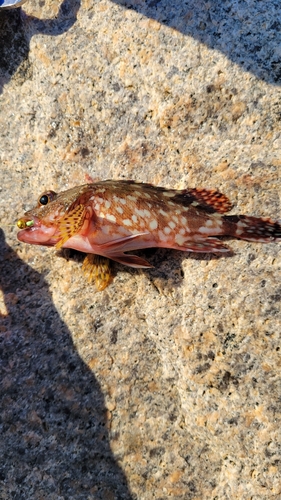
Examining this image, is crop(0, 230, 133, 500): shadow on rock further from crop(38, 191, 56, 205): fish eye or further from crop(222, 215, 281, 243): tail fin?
crop(222, 215, 281, 243): tail fin

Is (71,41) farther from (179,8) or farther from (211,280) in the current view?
(211,280)

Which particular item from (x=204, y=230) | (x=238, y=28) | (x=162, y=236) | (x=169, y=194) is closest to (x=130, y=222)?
(x=162, y=236)

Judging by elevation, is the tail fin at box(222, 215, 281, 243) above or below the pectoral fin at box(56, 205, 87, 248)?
above

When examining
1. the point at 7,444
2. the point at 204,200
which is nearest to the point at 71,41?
the point at 204,200

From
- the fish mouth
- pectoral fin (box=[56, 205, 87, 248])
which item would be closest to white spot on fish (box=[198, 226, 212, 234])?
pectoral fin (box=[56, 205, 87, 248])

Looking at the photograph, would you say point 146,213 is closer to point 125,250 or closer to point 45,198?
point 125,250

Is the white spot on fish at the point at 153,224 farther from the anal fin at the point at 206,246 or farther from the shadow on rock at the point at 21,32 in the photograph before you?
the shadow on rock at the point at 21,32
